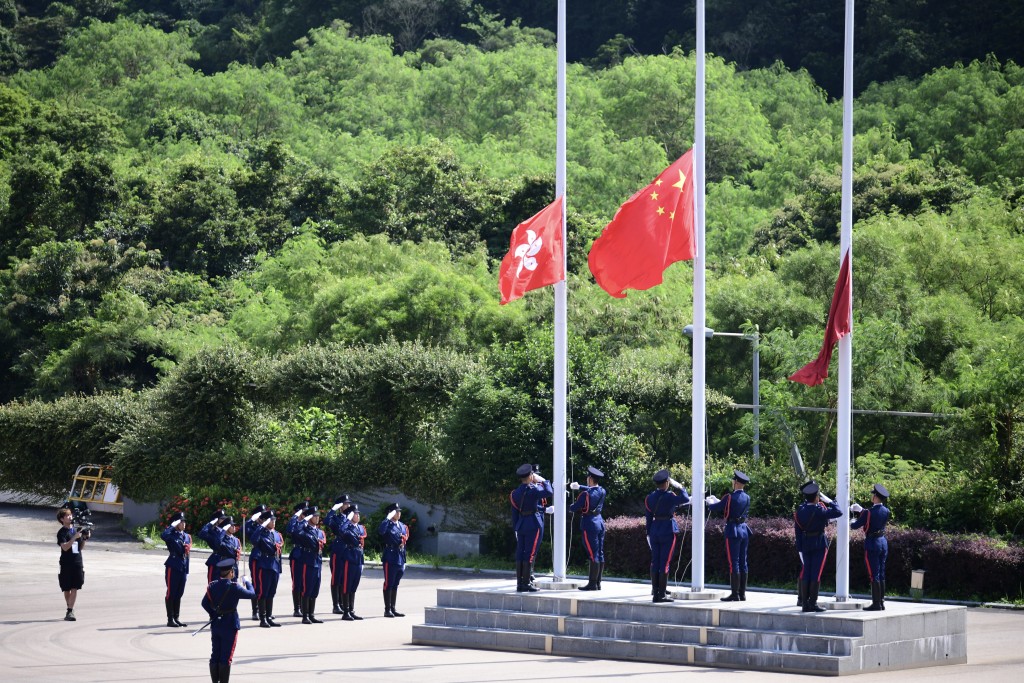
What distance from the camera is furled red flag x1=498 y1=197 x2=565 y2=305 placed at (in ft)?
59.2

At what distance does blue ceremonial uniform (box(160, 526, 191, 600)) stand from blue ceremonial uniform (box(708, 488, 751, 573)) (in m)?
7.46

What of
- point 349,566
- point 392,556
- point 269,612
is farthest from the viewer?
point 392,556

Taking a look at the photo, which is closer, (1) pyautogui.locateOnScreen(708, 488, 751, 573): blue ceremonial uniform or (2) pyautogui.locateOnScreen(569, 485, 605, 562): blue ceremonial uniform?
(1) pyautogui.locateOnScreen(708, 488, 751, 573): blue ceremonial uniform

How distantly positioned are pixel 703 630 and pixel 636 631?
0.89 metres

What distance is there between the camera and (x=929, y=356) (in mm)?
31641

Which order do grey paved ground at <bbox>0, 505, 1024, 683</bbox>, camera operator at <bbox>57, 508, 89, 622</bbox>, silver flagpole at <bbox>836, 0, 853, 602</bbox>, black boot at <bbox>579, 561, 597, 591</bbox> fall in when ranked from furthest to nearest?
camera operator at <bbox>57, 508, 89, 622</bbox>, black boot at <bbox>579, 561, 597, 591</bbox>, silver flagpole at <bbox>836, 0, 853, 602</bbox>, grey paved ground at <bbox>0, 505, 1024, 683</bbox>

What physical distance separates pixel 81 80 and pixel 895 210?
56556 mm

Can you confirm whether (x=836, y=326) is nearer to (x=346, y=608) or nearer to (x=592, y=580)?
(x=592, y=580)

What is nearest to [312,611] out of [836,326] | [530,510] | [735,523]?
[530,510]

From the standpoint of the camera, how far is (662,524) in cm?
1792

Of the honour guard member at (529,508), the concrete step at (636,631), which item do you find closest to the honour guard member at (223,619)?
the concrete step at (636,631)

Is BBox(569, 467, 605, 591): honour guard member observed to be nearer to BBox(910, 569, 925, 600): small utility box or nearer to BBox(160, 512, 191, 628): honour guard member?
BBox(160, 512, 191, 628): honour guard member

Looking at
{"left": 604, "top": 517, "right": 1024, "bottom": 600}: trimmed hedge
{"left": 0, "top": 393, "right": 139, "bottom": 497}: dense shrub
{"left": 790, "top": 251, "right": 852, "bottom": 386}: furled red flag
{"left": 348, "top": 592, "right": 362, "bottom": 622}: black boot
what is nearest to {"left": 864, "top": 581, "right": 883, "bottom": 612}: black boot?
{"left": 790, "top": 251, "right": 852, "bottom": 386}: furled red flag

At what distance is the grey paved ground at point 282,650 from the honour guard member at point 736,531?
1.96 m
